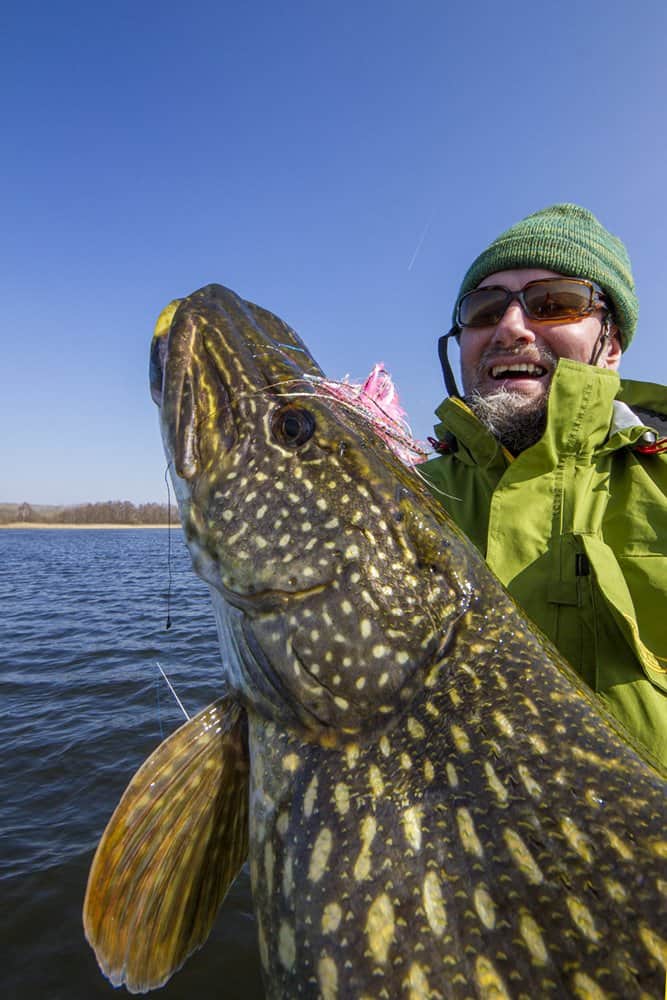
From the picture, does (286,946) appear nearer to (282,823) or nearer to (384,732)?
(282,823)

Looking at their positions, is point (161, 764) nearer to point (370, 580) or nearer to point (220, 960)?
point (370, 580)

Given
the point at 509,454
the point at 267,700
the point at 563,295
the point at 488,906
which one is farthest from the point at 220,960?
the point at 563,295

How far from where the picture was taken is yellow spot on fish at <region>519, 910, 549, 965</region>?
1.11m

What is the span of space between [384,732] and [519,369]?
7.48ft

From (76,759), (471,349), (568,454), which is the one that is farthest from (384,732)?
(76,759)

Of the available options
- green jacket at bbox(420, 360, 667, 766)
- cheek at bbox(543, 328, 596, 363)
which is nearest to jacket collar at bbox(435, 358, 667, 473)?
green jacket at bbox(420, 360, 667, 766)

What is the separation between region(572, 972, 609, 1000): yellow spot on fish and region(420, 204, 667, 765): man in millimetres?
940

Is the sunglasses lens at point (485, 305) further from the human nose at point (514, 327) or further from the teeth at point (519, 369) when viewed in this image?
the teeth at point (519, 369)

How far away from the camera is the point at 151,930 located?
1527 millimetres

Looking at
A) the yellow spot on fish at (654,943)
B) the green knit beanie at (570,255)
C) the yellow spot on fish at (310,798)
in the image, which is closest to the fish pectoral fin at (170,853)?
the yellow spot on fish at (310,798)

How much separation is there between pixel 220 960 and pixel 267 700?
2.53 m

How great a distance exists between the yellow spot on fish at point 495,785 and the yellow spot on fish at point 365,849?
302 millimetres

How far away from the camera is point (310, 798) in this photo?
4.74 feet

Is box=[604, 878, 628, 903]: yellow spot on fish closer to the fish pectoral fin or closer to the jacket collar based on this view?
the fish pectoral fin
